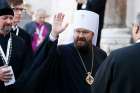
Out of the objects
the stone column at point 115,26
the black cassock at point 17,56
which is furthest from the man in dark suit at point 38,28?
the black cassock at point 17,56

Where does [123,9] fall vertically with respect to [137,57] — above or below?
below

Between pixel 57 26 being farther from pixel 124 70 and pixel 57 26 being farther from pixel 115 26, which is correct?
pixel 115 26

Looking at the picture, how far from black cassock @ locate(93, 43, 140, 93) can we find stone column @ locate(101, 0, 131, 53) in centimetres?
917

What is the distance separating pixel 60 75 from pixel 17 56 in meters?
0.60

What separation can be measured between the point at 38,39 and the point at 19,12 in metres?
3.66

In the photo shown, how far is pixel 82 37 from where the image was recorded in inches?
290

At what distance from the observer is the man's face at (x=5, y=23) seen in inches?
258

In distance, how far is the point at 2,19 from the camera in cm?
662

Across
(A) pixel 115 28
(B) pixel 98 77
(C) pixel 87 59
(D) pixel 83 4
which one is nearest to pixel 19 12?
(D) pixel 83 4

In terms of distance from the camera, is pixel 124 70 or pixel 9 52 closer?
pixel 124 70

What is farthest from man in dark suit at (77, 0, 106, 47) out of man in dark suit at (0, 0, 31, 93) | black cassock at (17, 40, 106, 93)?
man in dark suit at (0, 0, 31, 93)

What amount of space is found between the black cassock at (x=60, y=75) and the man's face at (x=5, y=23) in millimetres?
554

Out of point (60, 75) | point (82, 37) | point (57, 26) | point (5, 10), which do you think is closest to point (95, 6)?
point (82, 37)

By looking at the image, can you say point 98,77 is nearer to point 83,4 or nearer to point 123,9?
point 83,4
